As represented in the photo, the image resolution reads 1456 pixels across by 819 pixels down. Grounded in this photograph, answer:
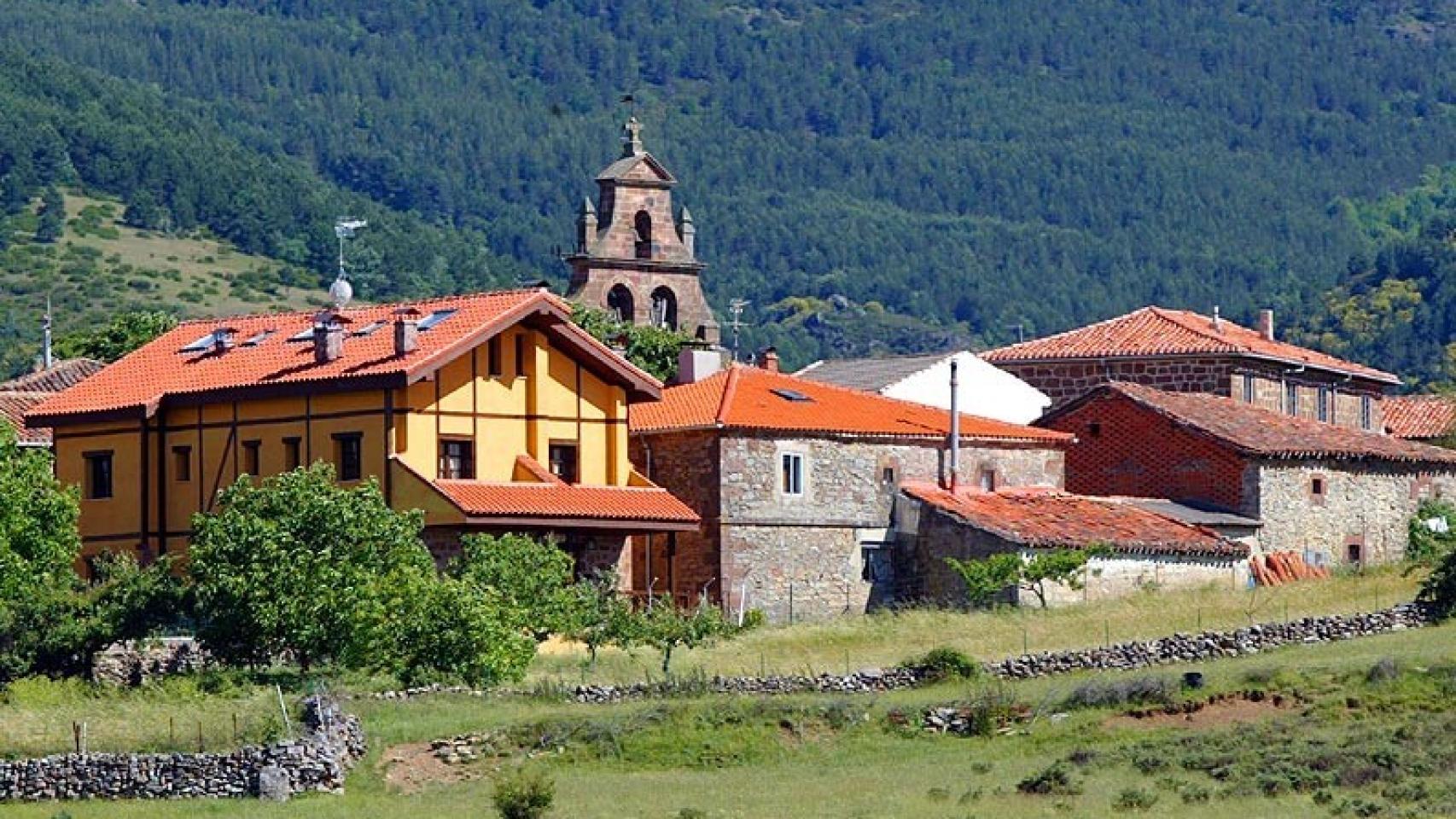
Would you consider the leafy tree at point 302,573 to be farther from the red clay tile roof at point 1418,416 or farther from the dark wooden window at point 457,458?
the red clay tile roof at point 1418,416

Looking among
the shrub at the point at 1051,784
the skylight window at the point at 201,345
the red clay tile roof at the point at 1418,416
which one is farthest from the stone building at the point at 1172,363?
the shrub at the point at 1051,784

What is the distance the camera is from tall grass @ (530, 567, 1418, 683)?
64.3 m

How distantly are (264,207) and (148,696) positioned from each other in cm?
13867

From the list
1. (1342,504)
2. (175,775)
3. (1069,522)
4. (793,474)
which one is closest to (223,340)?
(793,474)

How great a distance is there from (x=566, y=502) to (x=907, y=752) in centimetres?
1649

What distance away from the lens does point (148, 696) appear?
192 feet

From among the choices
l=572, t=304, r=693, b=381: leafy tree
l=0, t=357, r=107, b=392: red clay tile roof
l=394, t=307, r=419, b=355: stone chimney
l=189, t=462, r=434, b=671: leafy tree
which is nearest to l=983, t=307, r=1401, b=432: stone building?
l=572, t=304, r=693, b=381: leafy tree

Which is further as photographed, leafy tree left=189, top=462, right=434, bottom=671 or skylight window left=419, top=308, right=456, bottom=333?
skylight window left=419, top=308, right=456, bottom=333

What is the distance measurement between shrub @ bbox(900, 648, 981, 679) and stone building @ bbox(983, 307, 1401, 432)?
3094 cm

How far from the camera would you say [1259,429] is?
85.4 meters

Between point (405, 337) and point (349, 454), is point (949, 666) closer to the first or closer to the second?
point (405, 337)

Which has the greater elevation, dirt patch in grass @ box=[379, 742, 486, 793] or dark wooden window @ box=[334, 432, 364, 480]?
dark wooden window @ box=[334, 432, 364, 480]

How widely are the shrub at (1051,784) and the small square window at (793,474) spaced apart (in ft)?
79.8

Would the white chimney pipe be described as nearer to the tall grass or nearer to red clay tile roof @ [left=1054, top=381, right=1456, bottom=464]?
the tall grass
